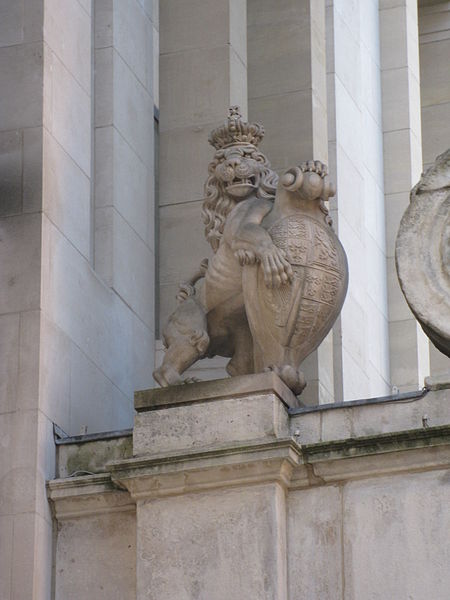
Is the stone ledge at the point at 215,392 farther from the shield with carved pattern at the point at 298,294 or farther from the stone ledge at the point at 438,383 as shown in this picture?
the stone ledge at the point at 438,383

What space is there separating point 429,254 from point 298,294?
3.98 feet

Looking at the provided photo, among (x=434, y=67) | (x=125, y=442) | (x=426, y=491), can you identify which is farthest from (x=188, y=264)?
(x=434, y=67)

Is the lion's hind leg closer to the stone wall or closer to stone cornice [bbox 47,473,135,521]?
the stone wall

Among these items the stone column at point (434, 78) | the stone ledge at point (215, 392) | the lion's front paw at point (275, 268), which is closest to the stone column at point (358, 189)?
the stone column at point (434, 78)

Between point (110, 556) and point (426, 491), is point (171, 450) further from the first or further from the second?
point (426, 491)

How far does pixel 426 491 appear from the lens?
1719 centimetres

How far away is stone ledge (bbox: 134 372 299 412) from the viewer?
1777cm

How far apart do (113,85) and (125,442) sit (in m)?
4.42

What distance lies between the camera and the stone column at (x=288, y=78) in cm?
2414

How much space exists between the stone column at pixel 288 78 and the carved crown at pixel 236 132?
4666mm

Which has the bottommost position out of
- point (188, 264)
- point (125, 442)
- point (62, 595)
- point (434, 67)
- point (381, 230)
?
point (62, 595)

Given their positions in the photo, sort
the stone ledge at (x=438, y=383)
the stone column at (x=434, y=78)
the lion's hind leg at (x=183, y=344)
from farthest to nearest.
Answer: the stone column at (x=434, y=78) → the lion's hind leg at (x=183, y=344) → the stone ledge at (x=438, y=383)

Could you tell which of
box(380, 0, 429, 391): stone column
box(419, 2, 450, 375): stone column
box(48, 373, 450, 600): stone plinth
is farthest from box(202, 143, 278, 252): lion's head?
box(419, 2, 450, 375): stone column

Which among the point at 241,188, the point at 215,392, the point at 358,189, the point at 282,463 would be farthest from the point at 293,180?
the point at 358,189
